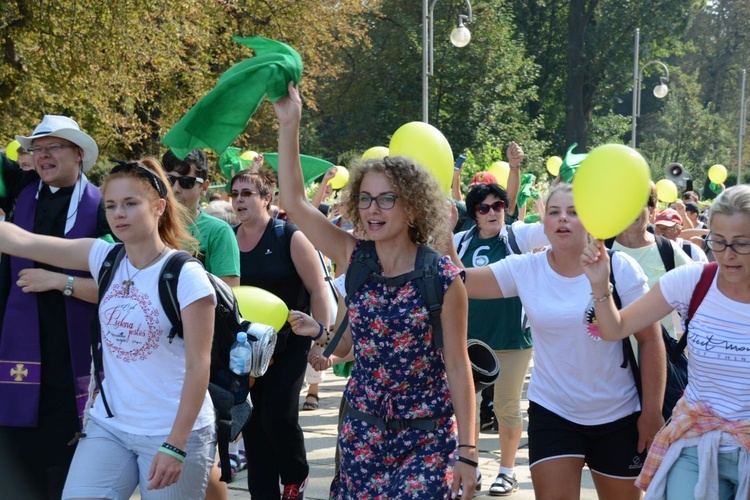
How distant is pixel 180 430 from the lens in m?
3.60

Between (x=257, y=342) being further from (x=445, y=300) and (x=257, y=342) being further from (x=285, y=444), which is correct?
(x=285, y=444)

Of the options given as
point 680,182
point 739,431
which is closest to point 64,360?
point 739,431

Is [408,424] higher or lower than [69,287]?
lower

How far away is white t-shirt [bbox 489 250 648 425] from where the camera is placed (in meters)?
4.17

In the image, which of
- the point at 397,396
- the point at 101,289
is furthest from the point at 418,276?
the point at 101,289

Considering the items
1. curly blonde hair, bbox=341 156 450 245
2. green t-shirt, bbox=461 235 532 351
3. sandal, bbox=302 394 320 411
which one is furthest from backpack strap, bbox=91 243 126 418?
sandal, bbox=302 394 320 411

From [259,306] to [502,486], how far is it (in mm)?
2337

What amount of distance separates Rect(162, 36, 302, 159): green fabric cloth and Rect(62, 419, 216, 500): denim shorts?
3.46ft

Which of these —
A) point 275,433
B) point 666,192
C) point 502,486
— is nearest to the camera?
point 275,433

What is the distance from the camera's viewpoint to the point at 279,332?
537 centimetres

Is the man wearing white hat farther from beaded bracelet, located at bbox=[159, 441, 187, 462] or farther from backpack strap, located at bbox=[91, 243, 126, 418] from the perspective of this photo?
beaded bracelet, located at bbox=[159, 441, 187, 462]

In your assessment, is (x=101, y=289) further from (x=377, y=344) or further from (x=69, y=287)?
(x=377, y=344)

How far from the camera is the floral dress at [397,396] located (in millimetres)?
3566

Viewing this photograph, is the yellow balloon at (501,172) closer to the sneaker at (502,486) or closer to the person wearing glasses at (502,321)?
the person wearing glasses at (502,321)
